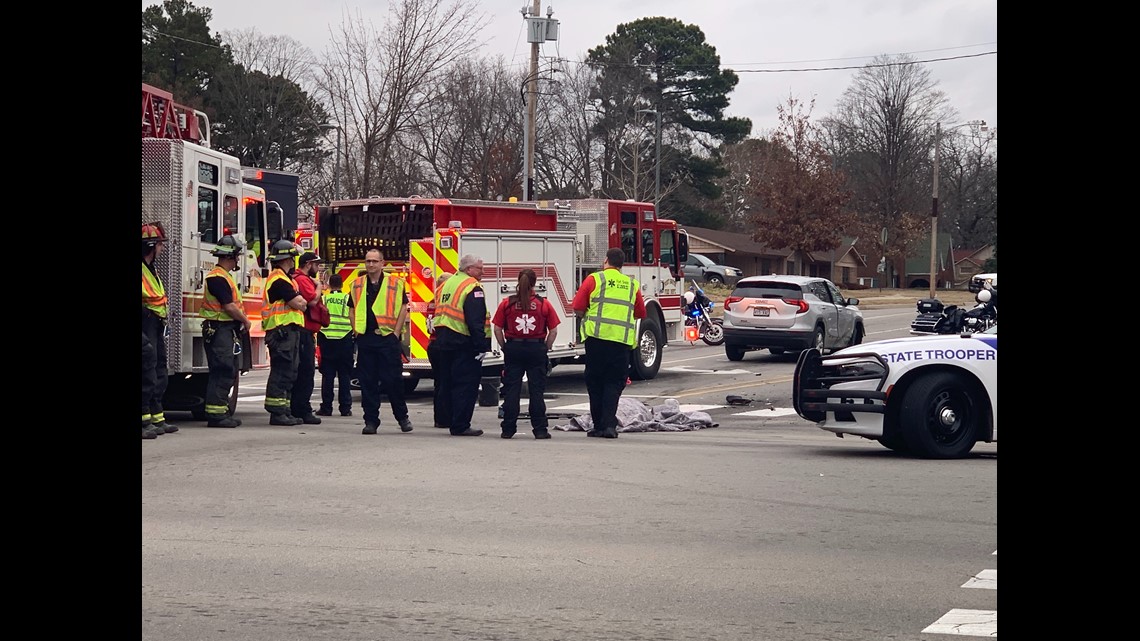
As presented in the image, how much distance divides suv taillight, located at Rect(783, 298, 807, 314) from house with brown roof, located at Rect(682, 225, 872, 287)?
42.3 meters

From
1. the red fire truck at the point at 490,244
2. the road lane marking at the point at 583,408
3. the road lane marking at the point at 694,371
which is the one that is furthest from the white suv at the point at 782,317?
the road lane marking at the point at 583,408

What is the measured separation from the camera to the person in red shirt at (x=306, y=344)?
14.8 m

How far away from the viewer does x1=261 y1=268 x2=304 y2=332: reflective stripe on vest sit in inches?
562

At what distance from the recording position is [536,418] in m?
13.5

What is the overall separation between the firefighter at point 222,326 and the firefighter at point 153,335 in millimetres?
746

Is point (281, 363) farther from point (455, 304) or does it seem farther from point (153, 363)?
point (455, 304)

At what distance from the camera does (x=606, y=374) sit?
13.5m

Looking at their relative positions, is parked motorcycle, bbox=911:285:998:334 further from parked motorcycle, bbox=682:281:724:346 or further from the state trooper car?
parked motorcycle, bbox=682:281:724:346

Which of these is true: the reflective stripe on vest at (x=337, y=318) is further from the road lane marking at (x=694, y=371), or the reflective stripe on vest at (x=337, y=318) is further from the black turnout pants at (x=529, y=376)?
the road lane marking at (x=694, y=371)

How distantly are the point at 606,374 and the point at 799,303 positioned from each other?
11.6 m

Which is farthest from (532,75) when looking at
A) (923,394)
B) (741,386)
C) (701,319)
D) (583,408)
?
(923,394)
